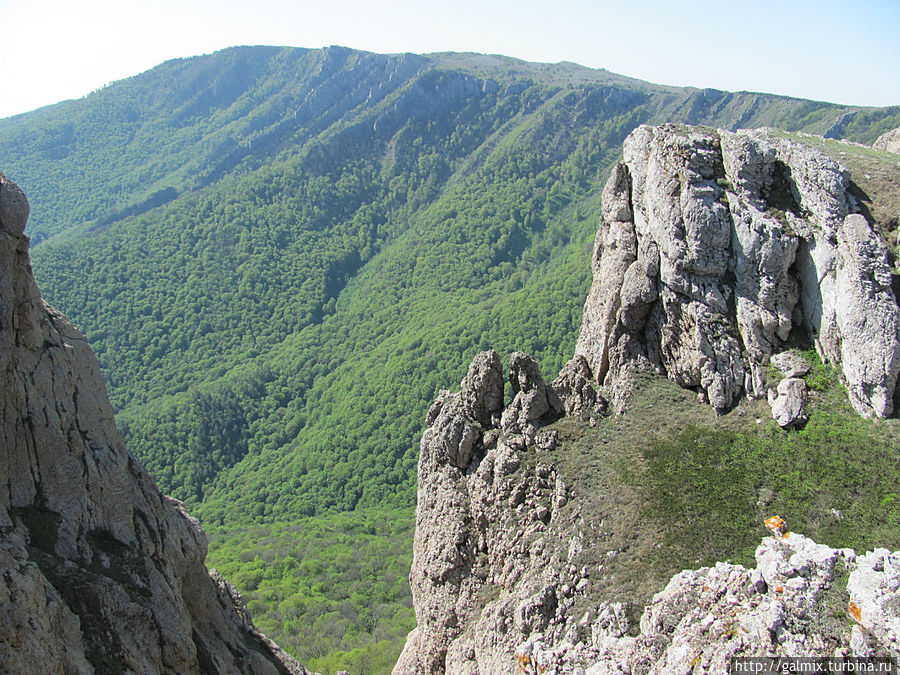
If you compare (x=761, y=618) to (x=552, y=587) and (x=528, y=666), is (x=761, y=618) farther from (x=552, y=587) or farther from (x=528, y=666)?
(x=552, y=587)

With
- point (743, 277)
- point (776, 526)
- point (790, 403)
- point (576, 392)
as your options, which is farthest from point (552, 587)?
point (743, 277)

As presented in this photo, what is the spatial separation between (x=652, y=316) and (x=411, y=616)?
33.5 metres

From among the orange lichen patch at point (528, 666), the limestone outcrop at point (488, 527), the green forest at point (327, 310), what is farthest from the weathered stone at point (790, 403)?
the green forest at point (327, 310)

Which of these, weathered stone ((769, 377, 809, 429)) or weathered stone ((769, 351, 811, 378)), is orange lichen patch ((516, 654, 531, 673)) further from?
weathered stone ((769, 351, 811, 378))

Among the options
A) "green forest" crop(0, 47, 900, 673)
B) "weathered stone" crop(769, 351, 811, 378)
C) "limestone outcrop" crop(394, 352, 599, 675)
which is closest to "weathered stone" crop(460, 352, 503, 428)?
"limestone outcrop" crop(394, 352, 599, 675)

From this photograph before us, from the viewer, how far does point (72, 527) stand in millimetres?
17844

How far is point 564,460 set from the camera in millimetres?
30109

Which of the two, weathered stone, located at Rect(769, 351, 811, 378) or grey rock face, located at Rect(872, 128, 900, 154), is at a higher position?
grey rock face, located at Rect(872, 128, 900, 154)

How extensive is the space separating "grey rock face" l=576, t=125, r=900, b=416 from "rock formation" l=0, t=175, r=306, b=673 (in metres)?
22.1

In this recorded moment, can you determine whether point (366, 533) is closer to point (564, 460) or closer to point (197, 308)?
point (564, 460)

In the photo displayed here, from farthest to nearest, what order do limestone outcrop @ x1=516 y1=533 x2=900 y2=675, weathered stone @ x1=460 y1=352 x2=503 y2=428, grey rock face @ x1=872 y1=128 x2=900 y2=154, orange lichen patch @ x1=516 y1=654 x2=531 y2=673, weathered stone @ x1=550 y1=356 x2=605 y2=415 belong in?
1. grey rock face @ x1=872 y1=128 x2=900 y2=154
2. weathered stone @ x1=460 y1=352 x2=503 y2=428
3. weathered stone @ x1=550 y1=356 x2=605 y2=415
4. orange lichen patch @ x1=516 y1=654 x2=531 y2=673
5. limestone outcrop @ x1=516 y1=533 x2=900 y2=675

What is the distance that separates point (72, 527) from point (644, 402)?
24411mm

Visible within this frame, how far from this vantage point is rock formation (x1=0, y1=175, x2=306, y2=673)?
15.1m

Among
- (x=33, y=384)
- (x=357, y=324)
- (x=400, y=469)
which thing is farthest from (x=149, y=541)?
(x=357, y=324)
